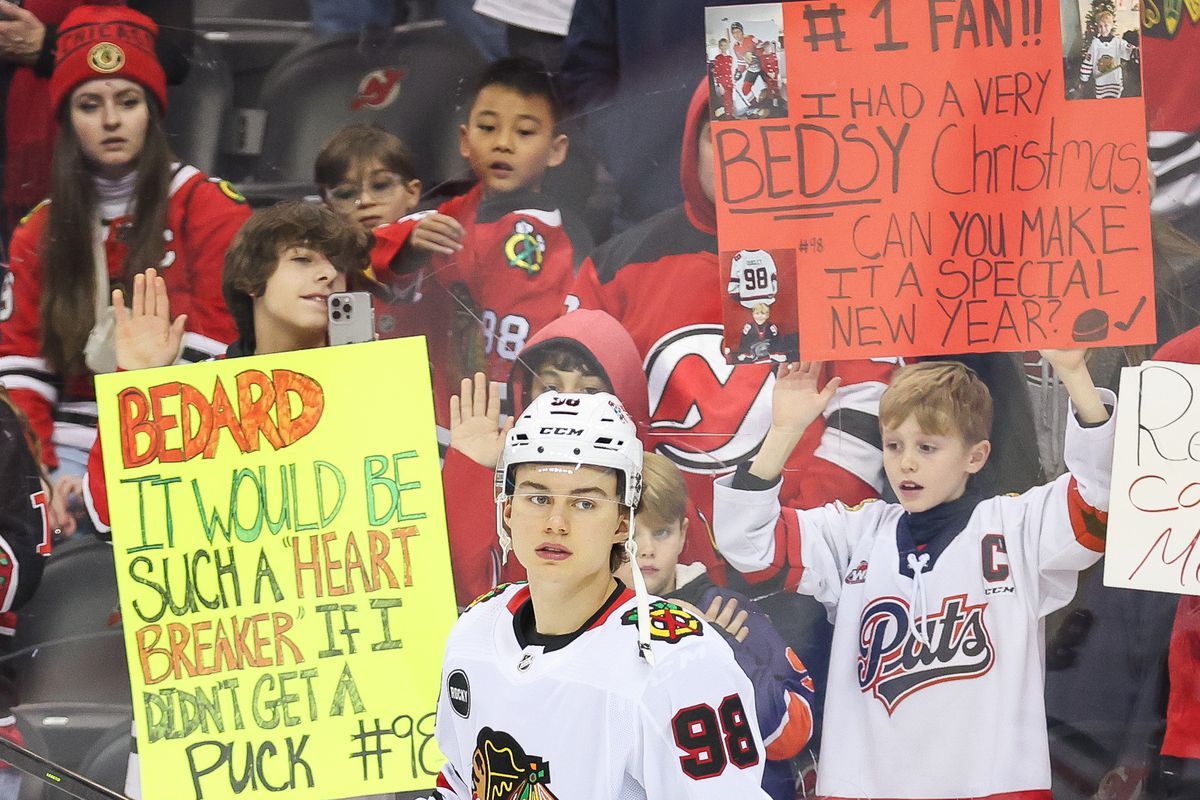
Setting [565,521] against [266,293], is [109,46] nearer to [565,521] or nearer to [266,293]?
[266,293]

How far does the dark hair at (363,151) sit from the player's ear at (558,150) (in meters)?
0.28

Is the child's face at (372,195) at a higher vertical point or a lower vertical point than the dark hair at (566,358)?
higher

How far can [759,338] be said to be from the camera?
286 cm

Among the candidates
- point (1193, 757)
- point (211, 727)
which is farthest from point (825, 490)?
point (211, 727)

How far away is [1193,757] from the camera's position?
2867 millimetres

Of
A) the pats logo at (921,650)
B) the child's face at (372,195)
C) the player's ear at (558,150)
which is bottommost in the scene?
the pats logo at (921,650)

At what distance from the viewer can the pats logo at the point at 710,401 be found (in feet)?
9.41

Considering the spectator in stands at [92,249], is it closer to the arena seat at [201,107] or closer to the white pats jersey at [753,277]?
the arena seat at [201,107]

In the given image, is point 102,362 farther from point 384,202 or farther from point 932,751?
point 932,751

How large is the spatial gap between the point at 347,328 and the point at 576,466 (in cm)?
94

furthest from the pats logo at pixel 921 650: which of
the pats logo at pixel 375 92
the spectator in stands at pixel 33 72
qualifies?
the spectator in stands at pixel 33 72

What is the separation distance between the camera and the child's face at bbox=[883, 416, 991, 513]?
286 cm

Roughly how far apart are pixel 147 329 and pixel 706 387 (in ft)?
3.81

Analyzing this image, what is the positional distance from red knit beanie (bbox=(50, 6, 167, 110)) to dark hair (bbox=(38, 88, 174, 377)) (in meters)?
0.12
